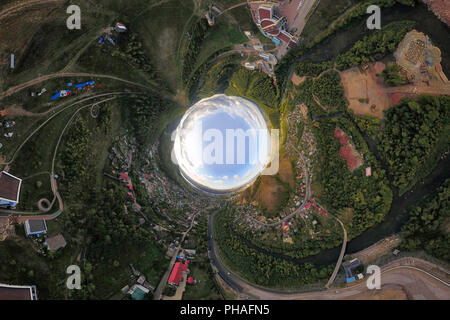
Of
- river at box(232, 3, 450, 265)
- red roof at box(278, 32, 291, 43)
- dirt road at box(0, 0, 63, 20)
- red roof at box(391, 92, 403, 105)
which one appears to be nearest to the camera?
dirt road at box(0, 0, 63, 20)

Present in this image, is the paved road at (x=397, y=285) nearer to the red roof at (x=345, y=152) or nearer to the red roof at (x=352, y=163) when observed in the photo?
the red roof at (x=352, y=163)

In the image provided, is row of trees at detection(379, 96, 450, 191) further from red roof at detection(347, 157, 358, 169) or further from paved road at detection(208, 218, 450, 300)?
paved road at detection(208, 218, 450, 300)

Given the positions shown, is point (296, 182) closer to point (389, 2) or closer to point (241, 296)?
point (241, 296)

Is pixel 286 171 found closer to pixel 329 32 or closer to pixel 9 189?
pixel 329 32

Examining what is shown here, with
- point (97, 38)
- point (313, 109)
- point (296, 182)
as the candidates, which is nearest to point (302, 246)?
point (296, 182)

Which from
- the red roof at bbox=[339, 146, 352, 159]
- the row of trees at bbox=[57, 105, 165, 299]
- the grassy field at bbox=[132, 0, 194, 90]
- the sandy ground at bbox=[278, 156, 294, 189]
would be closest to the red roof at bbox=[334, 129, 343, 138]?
the red roof at bbox=[339, 146, 352, 159]

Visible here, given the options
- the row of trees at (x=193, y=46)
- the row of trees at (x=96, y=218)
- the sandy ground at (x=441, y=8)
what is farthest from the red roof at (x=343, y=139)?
the row of trees at (x=96, y=218)
